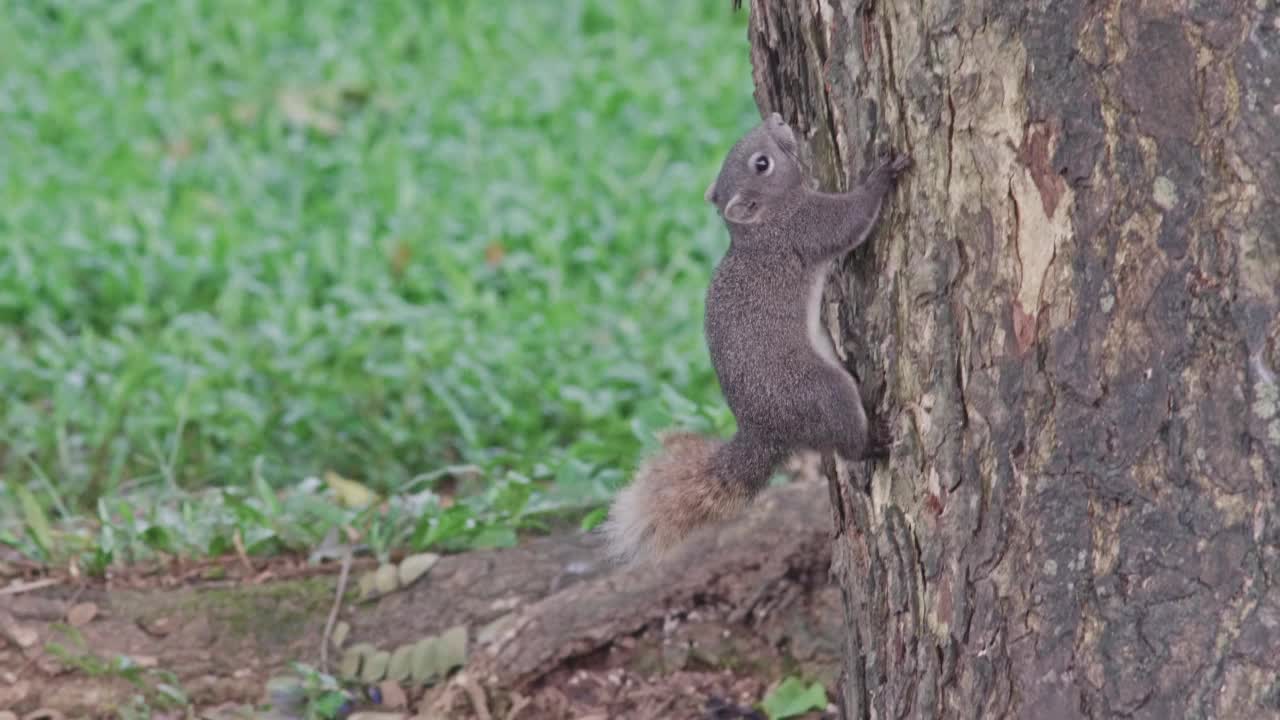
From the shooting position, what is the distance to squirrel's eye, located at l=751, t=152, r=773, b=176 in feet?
11.0

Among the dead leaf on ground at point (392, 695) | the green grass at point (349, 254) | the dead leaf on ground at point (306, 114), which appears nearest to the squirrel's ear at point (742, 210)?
the green grass at point (349, 254)

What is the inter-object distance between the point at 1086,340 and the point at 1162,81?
0.37 m

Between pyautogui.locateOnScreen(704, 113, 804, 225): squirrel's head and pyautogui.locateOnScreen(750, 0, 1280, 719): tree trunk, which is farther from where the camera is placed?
pyautogui.locateOnScreen(704, 113, 804, 225): squirrel's head

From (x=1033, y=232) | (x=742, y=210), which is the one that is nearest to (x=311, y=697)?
(x=742, y=210)

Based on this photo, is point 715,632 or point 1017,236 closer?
point 1017,236

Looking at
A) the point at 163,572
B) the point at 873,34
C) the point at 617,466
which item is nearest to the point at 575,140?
Answer: the point at 617,466

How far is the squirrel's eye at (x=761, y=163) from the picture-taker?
336 cm

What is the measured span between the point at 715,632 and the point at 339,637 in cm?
85

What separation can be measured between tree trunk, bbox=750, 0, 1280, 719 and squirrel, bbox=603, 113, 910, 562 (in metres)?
0.30

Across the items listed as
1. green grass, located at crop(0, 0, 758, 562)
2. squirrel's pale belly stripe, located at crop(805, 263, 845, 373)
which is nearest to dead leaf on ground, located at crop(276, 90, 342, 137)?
green grass, located at crop(0, 0, 758, 562)

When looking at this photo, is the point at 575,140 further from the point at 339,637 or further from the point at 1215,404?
the point at 1215,404

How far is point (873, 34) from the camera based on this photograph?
268 cm

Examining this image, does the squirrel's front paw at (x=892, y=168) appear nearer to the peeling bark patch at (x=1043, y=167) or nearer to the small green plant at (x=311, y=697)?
the peeling bark patch at (x=1043, y=167)

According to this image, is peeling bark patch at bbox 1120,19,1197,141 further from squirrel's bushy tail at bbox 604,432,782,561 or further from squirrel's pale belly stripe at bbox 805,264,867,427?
squirrel's bushy tail at bbox 604,432,782,561
